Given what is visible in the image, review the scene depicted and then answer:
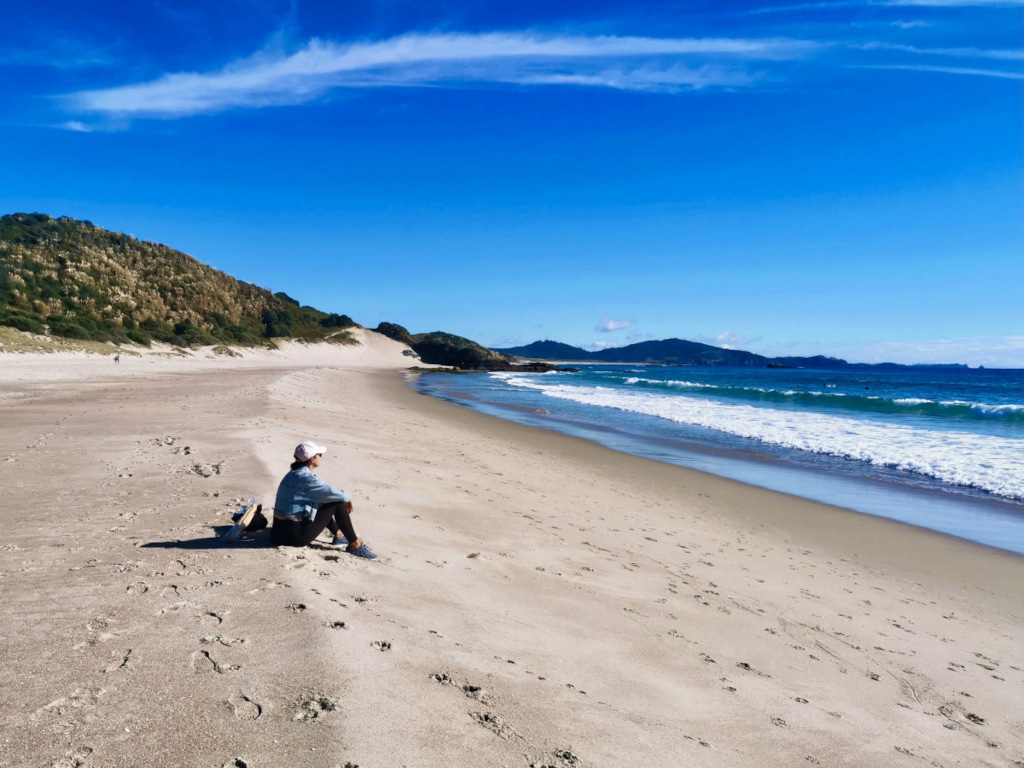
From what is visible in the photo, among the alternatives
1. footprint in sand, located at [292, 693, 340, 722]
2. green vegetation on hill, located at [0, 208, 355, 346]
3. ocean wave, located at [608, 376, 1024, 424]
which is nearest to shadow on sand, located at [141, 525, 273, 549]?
footprint in sand, located at [292, 693, 340, 722]

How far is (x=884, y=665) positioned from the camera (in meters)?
→ 5.04

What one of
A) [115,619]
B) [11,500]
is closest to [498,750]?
[115,619]

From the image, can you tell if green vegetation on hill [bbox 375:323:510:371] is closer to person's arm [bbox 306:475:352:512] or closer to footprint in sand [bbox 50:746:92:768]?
person's arm [bbox 306:475:352:512]

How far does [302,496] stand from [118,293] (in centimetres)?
5131

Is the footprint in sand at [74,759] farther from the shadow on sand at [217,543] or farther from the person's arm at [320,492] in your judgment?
the person's arm at [320,492]

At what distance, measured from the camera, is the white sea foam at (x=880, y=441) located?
13.9m

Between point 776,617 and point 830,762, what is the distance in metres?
2.32

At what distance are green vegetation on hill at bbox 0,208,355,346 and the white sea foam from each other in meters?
34.0

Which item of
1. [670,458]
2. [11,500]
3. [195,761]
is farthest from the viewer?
[670,458]

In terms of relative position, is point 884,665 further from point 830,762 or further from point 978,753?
point 830,762

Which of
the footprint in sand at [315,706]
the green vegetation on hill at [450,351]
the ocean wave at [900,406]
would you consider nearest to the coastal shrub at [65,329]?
the ocean wave at [900,406]

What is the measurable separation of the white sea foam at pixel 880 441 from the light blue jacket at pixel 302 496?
42.2 feet

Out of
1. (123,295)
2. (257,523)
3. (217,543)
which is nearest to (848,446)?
(257,523)

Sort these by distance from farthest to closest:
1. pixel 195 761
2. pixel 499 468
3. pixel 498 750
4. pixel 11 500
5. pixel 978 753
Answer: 1. pixel 499 468
2. pixel 11 500
3. pixel 978 753
4. pixel 498 750
5. pixel 195 761
